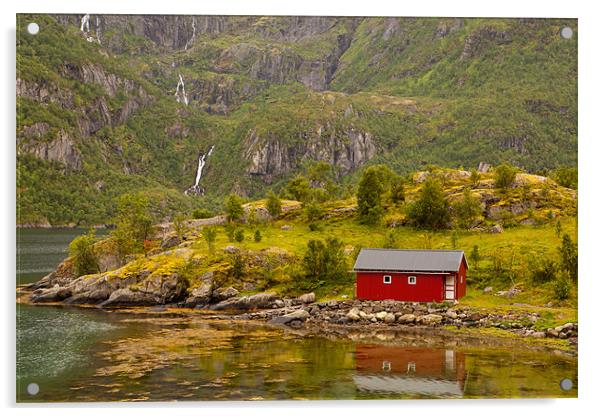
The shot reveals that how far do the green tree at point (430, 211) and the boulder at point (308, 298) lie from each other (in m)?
11.4

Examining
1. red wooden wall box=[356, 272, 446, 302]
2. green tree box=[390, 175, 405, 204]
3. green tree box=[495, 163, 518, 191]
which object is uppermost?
green tree box=[495, 163, 518, 191]

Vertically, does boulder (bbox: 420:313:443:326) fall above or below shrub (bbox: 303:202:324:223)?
below

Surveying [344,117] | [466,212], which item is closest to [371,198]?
[466,212]

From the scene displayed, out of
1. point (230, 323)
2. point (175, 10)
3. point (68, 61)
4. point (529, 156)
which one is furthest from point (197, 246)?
point (68, 61)

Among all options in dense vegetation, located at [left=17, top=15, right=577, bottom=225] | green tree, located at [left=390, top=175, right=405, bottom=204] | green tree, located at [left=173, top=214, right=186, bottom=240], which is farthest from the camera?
dense vegetation, located at [left=17, top=15, right=577, bottom=225]

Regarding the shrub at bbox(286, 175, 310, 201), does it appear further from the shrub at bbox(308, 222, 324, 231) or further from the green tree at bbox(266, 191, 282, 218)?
the shrub at bbox(308, 222, 324, 231)

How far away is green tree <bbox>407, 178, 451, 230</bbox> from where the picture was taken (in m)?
51.9

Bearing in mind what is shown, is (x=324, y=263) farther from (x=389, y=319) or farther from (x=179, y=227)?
(x=179, y=227)

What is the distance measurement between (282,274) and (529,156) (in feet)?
337

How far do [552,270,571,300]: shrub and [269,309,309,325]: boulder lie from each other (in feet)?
42.8

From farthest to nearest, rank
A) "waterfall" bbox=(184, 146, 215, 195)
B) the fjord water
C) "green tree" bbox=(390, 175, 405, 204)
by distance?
"waterfall" bbox=(184, 146, 215, 195) < "green tree" bbox=(390, 175, 405, 204) < the fjord water

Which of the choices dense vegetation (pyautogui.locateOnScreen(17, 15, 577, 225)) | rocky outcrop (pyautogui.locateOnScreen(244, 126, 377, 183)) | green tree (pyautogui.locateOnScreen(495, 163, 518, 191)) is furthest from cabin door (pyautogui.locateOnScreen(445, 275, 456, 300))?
rocky outcrop (pyautogui.locateOnScreen(244, 126, 377, 183))

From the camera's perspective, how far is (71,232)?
338 ft

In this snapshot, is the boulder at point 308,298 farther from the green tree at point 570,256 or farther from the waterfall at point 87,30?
the waterfall at point 87,30
